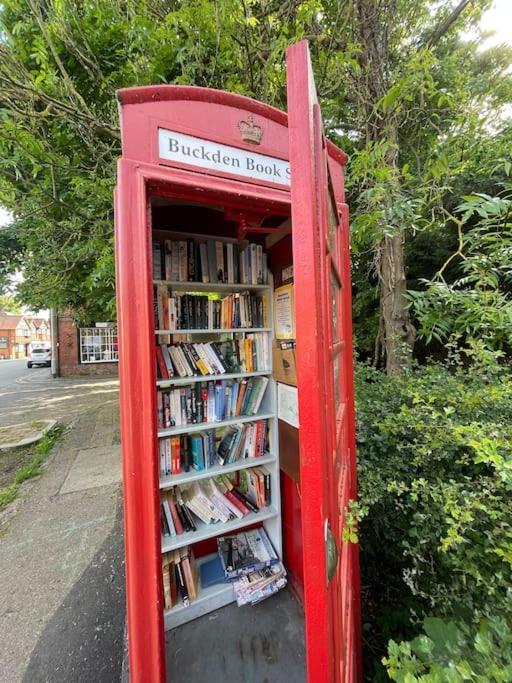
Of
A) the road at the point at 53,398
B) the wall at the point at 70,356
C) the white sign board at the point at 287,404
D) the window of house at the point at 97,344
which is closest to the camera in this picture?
the white sign board at the point at 287,404

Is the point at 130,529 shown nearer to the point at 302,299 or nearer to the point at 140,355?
the point at 140,355

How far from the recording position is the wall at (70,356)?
40.8ft

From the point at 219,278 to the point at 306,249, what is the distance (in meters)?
1.42

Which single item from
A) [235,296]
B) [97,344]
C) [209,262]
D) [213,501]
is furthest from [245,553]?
[97,344]

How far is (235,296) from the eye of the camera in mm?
2047

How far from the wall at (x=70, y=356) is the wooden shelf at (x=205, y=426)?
40.2 ft

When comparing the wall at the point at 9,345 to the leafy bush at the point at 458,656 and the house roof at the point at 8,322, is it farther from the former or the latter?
the leafy bush at the point at 458,656

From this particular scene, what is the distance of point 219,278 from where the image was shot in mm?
1972

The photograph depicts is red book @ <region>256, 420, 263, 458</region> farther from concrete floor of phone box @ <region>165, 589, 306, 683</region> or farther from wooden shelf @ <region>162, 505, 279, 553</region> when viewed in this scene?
concrete floor of phone box @ <region>165, 589, 306, 683</region>

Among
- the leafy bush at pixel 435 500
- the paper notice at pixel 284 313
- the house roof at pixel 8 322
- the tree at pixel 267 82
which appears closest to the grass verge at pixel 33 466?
the tree at pixel 267 82

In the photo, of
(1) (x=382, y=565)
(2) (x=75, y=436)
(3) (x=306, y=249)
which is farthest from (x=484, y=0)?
(2) (x=75, y=436)

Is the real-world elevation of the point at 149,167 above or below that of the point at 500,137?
below

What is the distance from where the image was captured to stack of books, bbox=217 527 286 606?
1.88m

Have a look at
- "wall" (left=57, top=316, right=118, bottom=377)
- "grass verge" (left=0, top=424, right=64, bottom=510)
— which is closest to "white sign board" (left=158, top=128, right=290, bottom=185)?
"grass verge" (left=0, top=424, right=64, bottom=510)
